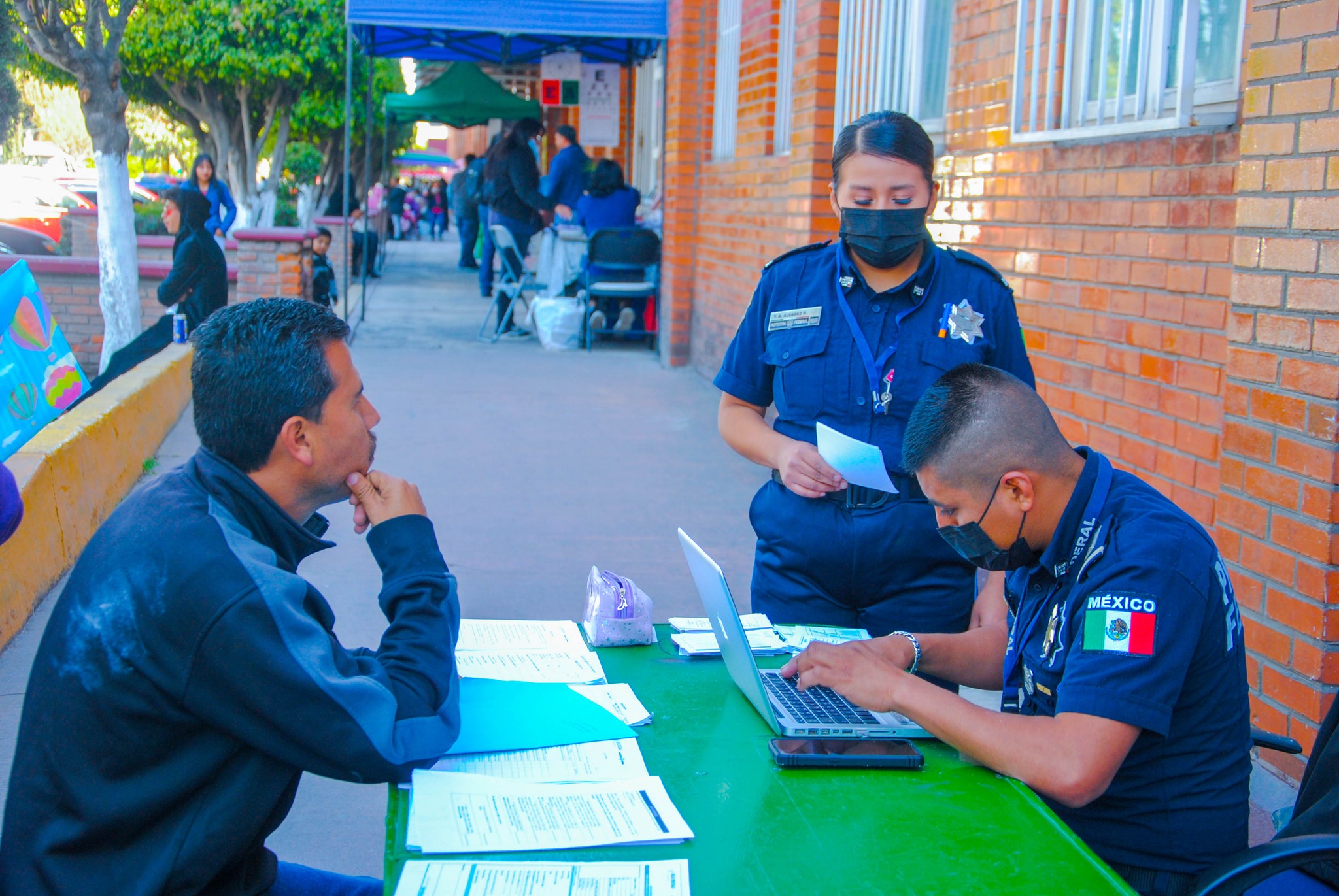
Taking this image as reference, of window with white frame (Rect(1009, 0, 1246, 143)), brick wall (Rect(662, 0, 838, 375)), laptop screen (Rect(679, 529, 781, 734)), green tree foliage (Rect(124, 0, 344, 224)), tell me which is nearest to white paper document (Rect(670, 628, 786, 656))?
laptop screen (Rect(679, 529, 781, 734))

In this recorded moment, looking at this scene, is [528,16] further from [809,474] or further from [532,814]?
[532,814]

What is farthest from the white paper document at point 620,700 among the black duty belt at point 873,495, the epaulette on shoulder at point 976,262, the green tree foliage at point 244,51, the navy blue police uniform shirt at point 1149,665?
the green tree foliage at point 244,51

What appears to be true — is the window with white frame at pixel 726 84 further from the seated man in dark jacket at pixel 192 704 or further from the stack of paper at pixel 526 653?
the seated man in dark jacket at pixel 192 704

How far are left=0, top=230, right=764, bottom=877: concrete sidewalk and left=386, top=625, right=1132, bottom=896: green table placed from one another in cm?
157

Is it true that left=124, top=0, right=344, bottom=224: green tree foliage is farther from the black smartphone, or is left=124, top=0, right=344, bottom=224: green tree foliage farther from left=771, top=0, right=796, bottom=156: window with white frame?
the black smartphone

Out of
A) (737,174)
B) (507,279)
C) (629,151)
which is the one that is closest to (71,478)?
(737,174)

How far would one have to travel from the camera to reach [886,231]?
9.40ft

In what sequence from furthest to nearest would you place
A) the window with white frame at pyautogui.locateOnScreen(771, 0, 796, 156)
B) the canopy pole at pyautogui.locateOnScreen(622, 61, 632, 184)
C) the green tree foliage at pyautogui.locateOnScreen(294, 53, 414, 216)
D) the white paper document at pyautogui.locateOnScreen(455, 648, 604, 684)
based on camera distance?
the green tree foliage at pyautogui.locateOnScreen(294, 53, 414, 216), the canopy pole at pyautogui.locateOnScreen(622, 61, 632, 184), the window with white frame at pyautogui.locateOnScreen(771, 0, 796, 156), the white paper document at pyautogui.locateOnScreen(455, 648, 604, 684)

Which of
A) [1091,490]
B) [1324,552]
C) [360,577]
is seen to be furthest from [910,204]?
[360,577]

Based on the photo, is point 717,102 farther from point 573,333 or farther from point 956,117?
point 956,117

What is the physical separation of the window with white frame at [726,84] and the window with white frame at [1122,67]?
4.91m

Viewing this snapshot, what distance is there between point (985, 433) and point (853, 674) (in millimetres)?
462

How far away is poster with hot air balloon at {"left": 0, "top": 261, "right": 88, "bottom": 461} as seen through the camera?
19.9 feet

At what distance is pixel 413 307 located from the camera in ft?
50.9
